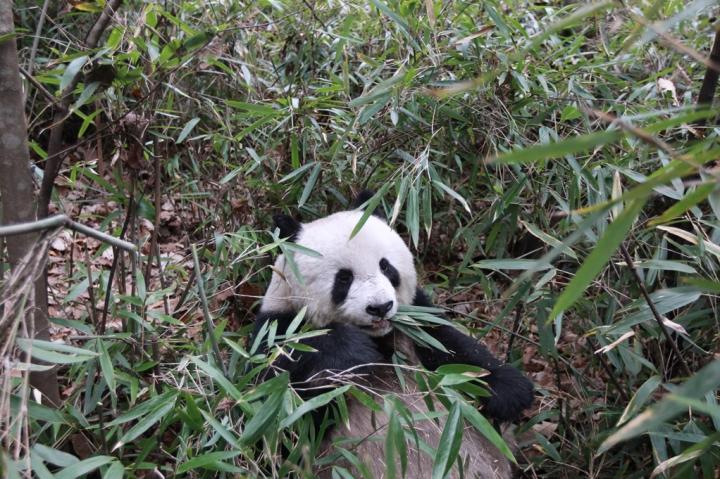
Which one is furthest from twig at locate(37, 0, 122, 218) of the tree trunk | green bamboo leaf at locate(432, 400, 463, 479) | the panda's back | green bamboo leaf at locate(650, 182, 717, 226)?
green bamboo leaf at locate(650, 182, 717, 226)

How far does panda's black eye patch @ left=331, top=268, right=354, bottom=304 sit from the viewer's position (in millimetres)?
2574

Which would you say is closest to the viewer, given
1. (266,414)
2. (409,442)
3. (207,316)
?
(266,414)

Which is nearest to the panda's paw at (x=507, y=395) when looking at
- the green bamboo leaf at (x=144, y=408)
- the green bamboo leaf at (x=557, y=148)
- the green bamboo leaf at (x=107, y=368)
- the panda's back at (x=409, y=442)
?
the panda's back at (x=409, y=442)

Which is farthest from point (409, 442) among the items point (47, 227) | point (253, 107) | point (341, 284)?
point (47, 227)

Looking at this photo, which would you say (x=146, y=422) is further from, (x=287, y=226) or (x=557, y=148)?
(x=557, y=148)

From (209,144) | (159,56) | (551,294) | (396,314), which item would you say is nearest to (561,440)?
(551,294)

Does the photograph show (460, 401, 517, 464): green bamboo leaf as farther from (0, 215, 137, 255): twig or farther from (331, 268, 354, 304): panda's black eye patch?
(0, 215, 137, 255): twig

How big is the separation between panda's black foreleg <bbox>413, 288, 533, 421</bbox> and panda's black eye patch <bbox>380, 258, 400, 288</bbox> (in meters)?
0.18

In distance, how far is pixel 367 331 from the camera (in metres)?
2.55

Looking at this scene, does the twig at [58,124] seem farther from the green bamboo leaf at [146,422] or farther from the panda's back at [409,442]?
the panda's back at [409,442]

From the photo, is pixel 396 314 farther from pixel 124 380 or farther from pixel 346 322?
pixel 124 380

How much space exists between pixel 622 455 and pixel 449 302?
1.35 meters

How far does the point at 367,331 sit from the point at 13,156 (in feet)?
4.37

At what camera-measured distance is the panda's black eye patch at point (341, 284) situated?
2.57 metres
